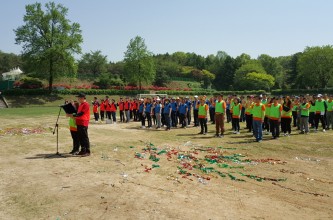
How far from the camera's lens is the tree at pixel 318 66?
7238 cm

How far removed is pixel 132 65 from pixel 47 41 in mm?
18425

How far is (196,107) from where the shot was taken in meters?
21.2

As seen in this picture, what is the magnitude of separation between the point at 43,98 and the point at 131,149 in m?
40.7

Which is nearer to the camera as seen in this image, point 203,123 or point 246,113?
point 203,123

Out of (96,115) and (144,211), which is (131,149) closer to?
(144,211)

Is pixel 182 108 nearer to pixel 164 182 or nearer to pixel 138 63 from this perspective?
pixel 164 182

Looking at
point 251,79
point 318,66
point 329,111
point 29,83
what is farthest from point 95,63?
point 329,111

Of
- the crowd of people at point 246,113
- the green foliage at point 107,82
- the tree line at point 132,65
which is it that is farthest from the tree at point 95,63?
the crowd of people at point 246,113

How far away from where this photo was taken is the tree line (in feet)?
162

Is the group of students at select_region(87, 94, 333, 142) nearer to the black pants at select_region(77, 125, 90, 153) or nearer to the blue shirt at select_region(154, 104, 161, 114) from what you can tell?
the blue shirt at select_region(154, 104, 161, 114)

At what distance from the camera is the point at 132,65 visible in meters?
62.8

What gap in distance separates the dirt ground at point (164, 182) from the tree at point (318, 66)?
2649 inches

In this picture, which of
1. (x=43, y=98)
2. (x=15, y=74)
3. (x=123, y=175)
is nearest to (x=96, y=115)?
(x=123, y=175)

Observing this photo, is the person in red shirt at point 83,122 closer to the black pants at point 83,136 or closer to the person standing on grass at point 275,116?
the black pants at point 83,136
